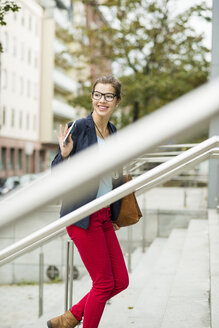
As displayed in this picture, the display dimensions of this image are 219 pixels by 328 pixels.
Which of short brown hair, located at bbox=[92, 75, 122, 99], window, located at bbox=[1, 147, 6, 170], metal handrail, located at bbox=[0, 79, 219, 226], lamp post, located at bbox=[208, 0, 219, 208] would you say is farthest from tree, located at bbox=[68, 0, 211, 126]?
window, located at bbox=[1, 147, 6, 170]

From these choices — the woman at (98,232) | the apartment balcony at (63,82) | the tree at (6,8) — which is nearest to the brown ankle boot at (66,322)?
the woman at (98,232)

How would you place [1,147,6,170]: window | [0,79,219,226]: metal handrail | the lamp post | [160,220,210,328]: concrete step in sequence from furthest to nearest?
[1,147,6,170]: window < the lamp post < [160,220,210,328]: concrete step < [0,79,219,226]: metal handrail

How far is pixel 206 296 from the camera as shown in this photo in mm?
4035

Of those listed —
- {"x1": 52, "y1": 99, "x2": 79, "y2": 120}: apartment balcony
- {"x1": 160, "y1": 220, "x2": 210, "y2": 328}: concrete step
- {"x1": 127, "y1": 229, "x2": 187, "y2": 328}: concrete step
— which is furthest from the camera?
{"x1": 52, "y1": 99, "x2": 79, "y2": 120}: apartment balcony

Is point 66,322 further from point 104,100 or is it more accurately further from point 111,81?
point 111,81

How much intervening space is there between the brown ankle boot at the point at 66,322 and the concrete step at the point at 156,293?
3.19 feet

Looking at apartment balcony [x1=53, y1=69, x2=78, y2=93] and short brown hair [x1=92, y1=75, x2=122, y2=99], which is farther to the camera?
apartment balcony [x1=53, y1=69, x2=78, y2=93]

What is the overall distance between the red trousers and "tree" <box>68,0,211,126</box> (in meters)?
15.0

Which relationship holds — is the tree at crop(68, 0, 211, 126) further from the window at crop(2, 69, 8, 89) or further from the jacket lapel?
the window at crop(2, 69, 8, 89)

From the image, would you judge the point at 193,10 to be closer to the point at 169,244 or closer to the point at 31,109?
the point at 169,244

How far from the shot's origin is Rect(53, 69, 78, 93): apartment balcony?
4636 centimetres

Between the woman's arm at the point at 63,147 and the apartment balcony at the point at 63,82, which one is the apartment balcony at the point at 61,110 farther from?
the woman's arm at the point at 63,147

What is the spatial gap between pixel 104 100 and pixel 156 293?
2.59 meters

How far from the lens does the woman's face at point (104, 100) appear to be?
2697 mm
